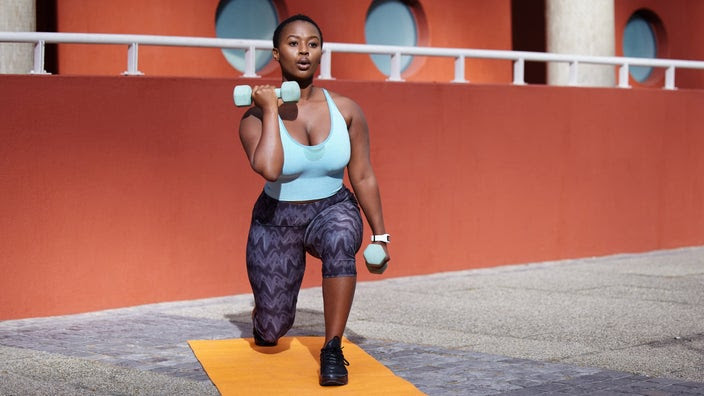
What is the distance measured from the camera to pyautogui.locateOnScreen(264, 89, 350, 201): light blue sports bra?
6402 millimetres

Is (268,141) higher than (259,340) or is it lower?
higher

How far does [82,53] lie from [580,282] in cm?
465

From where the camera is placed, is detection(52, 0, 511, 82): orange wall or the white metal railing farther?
detection(52, 0, 511, 82): orange wall

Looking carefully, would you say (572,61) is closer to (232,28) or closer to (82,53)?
(232,28)

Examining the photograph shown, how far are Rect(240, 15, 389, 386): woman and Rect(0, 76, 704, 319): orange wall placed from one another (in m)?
2.22

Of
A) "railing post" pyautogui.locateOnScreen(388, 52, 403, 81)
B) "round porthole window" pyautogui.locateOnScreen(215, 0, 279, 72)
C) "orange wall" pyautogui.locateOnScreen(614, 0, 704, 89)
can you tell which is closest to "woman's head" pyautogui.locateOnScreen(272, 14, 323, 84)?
"railing post" pyautogui.locateOnScreen(388, 52, 403, 81)

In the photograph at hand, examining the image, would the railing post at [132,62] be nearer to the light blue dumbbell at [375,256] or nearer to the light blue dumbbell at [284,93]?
the light blue dumbbell at [284,93]

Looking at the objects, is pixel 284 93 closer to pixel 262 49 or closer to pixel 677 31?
pixel 262 49

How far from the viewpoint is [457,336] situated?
7.79 metres

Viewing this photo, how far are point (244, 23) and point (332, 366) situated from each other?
22.2ft

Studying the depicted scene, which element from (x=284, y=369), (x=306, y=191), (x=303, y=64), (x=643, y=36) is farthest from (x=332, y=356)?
(x=643, y=36)

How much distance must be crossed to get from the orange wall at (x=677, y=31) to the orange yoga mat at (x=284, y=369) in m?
9.68

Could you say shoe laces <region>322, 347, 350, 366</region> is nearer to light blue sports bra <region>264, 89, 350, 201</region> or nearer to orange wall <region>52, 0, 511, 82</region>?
light blue sports bra <region>264, 89, 350, 201</region>

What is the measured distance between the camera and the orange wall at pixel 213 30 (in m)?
11.0
